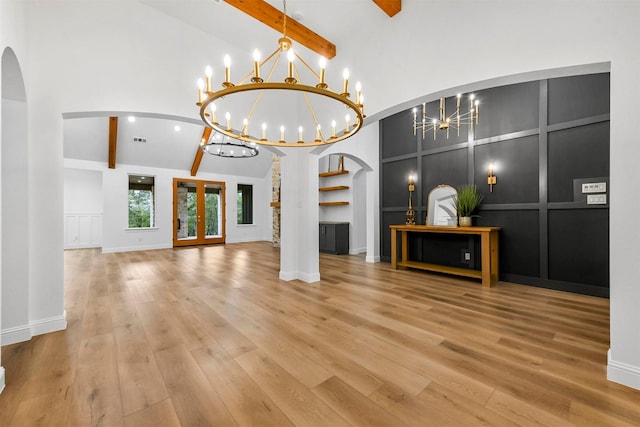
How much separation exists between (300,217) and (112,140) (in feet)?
21.6

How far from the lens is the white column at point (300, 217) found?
4430 mm

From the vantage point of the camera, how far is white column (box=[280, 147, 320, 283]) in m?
4.43

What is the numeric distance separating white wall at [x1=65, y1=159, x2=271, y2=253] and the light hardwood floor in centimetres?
559

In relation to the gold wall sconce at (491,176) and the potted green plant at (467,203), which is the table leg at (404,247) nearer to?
the potted green plant at (467,203)

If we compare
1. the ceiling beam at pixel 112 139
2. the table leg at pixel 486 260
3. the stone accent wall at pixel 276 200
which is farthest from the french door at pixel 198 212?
the table leg at pixel 486 260

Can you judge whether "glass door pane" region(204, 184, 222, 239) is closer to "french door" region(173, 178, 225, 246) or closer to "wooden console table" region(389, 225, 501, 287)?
"french door" region(173, 178, 225, 246)

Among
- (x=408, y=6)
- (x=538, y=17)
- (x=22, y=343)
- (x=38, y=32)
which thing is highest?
(x=408, y=6)

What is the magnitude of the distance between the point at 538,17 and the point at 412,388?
9.36ft

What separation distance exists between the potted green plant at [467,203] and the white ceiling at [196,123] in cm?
305

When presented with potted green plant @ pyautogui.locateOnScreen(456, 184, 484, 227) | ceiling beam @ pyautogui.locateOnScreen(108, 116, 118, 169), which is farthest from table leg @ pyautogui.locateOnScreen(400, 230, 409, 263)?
ceiling beam @ pyautogui.locateOnScreen(108, 116, 118, 169)

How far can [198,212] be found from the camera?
9750mm

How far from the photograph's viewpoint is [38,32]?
250cm

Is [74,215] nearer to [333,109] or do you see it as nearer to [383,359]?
[333,109]

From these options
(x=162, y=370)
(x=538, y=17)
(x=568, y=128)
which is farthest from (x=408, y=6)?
(x=162, y=370)
